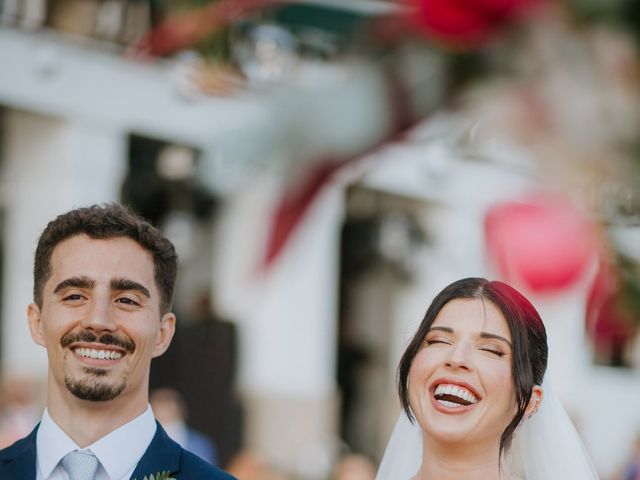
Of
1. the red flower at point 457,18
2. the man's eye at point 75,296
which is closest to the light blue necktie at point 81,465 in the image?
the man's eye at point 75,296

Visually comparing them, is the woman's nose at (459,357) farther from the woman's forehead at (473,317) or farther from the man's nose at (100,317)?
the man's nose at (100,317)

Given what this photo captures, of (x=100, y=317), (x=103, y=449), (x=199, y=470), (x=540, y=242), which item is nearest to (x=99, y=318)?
(x=100, y=317)

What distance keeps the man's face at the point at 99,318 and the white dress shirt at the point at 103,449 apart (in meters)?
0.06

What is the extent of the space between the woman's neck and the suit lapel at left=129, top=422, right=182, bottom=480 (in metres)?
0.39

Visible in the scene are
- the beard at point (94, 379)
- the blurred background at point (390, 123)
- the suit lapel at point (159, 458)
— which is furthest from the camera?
the suit lapel at point (159, 458)

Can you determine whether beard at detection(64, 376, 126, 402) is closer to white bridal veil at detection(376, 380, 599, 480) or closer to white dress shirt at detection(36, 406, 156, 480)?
white dress shirt at detection(36, 406, 156, 480)

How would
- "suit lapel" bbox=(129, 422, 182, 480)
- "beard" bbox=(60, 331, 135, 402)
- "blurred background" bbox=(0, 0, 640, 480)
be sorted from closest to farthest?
"blurred background" bbox=(0, 0, 640, 480) < "beard" bbox=(60, 331, 135, 402) < "suit lapel" bbox=(129, 422, 182, 480)

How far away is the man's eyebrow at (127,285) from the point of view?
1.86 metres

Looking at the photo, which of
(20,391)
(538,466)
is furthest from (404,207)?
(20,391)

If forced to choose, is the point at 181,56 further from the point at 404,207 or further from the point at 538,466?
the point at 538,466

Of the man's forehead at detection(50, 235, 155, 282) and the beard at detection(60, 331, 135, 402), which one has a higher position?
the man's forehead at detection(50, 235, 155, 282)

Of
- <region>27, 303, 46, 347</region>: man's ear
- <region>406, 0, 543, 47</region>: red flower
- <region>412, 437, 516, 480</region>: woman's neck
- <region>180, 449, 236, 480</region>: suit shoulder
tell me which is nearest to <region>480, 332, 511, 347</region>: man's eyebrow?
<region>412, 437, 516, 480</region>: woman's neck

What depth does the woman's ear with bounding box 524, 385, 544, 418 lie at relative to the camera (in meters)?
1.99

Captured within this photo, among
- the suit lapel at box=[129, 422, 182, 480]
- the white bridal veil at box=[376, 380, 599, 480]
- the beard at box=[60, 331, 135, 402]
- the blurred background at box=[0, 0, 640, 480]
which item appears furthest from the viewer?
the white bridal veil at box=[376, 380, 599, 480]
